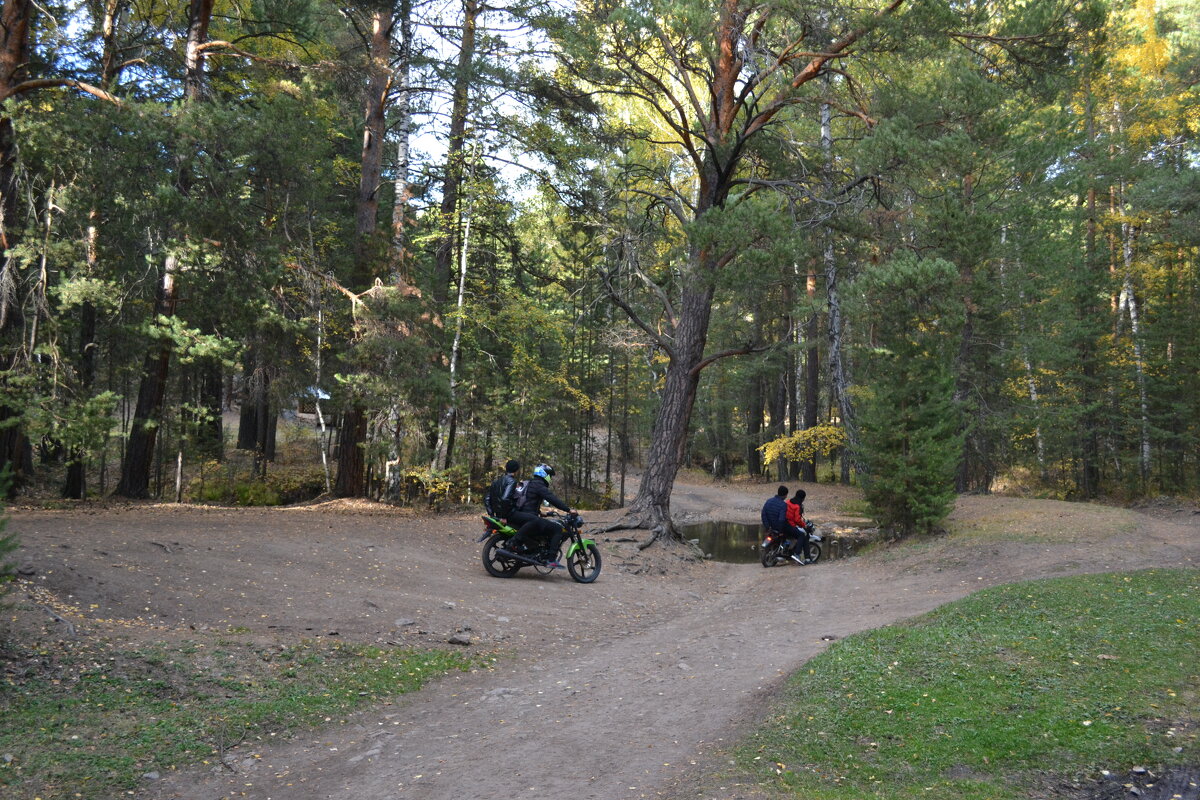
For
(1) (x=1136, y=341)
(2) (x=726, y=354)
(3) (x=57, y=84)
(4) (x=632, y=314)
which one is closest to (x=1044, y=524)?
(2) (x=726, y=354)

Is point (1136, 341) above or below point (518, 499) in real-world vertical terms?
above

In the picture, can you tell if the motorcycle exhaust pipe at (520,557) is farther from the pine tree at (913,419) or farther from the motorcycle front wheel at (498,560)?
the pine tree at (913,419)

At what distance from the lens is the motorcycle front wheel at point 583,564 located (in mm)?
12023

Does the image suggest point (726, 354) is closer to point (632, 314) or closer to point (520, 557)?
point (632, 314)

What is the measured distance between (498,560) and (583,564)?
1.35 m

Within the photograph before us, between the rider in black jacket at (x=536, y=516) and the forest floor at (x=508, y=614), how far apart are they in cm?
73

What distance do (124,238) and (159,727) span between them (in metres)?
9.96

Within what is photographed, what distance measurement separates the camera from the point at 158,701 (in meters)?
5.55

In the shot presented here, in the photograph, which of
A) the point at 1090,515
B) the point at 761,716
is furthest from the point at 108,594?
the point at 1090,515

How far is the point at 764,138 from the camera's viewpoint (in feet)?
54.6

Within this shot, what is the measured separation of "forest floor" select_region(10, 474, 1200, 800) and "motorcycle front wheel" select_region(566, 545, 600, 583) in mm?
239

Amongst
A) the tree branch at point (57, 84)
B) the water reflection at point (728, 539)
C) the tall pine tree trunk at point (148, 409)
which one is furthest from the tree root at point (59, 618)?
the water reflection at point (728, 539)

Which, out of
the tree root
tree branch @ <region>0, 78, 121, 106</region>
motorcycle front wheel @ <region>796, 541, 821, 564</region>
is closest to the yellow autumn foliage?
motorcycle front wheel @ <region>796, 541, 821, 564</region>

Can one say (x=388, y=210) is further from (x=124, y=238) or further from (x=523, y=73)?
(x=124, y=238)
